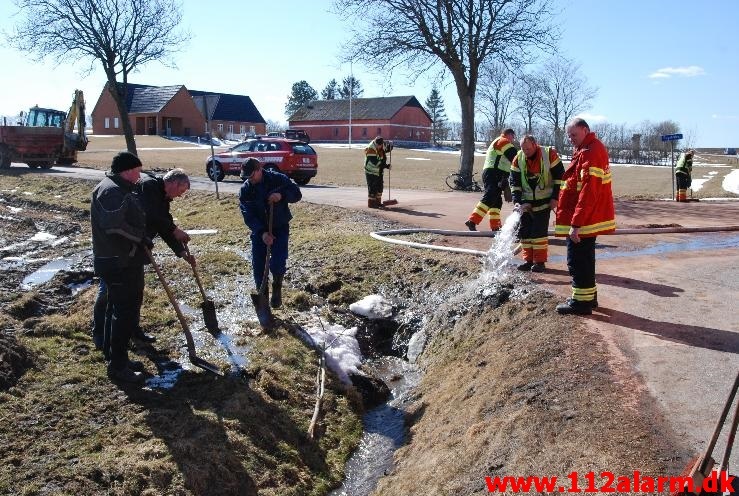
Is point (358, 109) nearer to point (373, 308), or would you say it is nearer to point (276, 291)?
point (373, 308)

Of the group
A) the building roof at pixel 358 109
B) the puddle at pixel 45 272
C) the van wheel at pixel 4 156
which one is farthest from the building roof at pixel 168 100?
the puddle at pixel 45 272

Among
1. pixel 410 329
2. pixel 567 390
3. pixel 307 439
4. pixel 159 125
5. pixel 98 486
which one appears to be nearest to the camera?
pixel 98 486

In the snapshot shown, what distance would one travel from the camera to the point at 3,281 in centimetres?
945

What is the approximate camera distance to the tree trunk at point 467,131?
73.8 feet

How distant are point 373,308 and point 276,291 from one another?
1281mm

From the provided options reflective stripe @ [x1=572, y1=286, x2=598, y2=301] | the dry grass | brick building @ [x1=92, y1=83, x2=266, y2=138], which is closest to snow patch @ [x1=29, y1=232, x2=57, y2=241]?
the dry grass

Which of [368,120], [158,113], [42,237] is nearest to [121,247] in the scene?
[42,237]

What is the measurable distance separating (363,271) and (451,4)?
14.2m

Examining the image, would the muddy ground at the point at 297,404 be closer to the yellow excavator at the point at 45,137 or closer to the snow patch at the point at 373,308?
the snow patch at the point at 373,308

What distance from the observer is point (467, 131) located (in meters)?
22.7

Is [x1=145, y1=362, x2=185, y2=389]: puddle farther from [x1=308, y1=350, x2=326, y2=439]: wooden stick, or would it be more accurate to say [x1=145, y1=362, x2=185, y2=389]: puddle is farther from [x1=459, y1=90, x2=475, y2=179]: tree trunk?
[x1=459, y1=90, x2=475, y2=179]: tree trunk

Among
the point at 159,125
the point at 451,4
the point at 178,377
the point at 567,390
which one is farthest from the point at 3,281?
the point at 159,125

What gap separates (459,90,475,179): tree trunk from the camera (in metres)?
22.5

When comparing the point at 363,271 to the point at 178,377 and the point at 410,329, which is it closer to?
the point at 410,329
